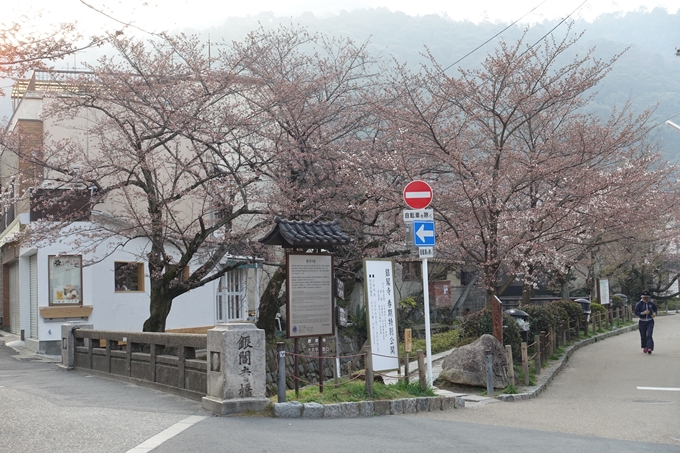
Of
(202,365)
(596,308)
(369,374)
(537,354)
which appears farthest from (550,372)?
(596,308)

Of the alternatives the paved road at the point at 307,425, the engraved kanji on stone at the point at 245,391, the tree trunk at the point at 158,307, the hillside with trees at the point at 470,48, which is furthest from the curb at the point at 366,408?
the hillside with trees at the point at 470,48

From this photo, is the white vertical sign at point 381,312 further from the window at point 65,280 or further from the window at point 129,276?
the window at point 129,276

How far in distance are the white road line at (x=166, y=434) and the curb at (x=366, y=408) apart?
1.18 metres

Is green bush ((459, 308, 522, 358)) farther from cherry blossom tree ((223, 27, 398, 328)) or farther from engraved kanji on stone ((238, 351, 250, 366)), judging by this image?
engraved kanji on stone ((238, 351, 250, 366))

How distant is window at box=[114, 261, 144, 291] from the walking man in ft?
51.9

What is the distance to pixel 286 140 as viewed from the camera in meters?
17.8

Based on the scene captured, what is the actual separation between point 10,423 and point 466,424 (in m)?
6.15

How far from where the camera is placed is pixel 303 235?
10195mm

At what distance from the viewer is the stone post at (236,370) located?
9156 mm

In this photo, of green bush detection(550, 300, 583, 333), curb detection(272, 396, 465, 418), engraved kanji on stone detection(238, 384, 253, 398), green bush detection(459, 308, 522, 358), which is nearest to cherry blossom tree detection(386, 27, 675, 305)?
green bush detection(459, 308, 522, 358)

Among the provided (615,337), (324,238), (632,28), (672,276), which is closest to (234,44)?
(324,238)

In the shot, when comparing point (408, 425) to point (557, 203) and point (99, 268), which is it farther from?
point (99, 268)

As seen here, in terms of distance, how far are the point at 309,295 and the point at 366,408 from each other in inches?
75.7

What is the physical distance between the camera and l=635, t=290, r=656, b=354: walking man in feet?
63.9
